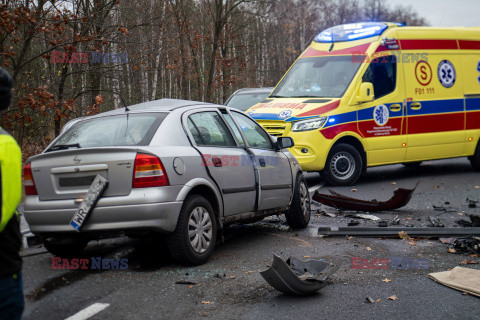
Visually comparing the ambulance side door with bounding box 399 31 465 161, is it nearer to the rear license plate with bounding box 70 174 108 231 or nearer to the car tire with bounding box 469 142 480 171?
the car tire with bounding box 469 142 480 171

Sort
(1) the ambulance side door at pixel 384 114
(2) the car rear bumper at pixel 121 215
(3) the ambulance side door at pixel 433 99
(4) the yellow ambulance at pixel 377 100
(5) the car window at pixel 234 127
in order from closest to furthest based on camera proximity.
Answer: (2) the car rear bumper at pixel 121 215 → (5) the car window at pixel 234 127 → (4) the yellow ambulance at pixel 377 100 → (1) the ambulance side door at pixel 384 114 → (3) the ambulance side door at pixel 433 99

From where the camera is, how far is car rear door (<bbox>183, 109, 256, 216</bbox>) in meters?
6.44

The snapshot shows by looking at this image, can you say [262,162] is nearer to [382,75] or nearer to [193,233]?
[193,233]

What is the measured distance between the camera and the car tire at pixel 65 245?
605cm

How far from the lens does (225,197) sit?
258 inches

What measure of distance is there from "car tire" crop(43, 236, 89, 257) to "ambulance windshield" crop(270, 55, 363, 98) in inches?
273

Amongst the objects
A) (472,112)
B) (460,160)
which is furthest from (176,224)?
(460,160)

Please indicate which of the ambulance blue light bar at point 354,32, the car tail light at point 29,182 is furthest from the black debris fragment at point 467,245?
the ambulance blue light bar at point 354,32

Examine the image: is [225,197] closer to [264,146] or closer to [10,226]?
[264,146]

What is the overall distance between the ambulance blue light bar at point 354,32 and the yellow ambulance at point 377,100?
2cm

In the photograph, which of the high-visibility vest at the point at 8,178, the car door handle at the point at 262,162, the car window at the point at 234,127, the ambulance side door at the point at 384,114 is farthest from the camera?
the ambulance side door at the point at 384,114

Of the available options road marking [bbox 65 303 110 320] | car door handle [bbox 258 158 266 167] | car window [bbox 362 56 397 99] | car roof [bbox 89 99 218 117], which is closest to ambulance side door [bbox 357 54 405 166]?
car window [bbox 362 56 397 99]
